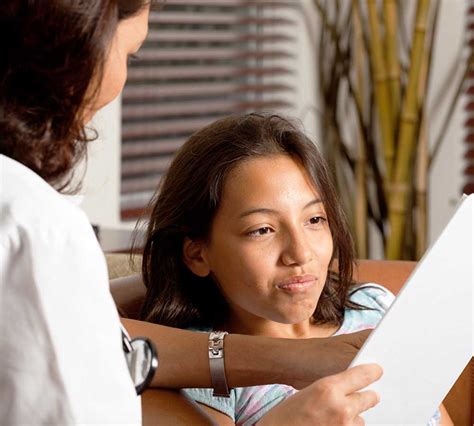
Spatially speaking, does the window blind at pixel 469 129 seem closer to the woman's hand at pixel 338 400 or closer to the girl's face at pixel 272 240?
the girl's face at pixel 272 240

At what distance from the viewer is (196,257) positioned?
1.54 metres

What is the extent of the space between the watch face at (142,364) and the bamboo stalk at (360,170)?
99.7 inches

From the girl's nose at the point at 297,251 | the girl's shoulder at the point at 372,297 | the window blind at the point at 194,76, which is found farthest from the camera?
the window blind at the point at 194,76

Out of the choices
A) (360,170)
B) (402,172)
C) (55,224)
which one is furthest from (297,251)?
(360,170)

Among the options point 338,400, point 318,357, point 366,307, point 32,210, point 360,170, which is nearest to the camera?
point 32,210

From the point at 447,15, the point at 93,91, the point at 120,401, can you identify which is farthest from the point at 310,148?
the point at 447,15

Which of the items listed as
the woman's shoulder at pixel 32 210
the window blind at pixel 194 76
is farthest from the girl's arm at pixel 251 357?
the window blind at pixel 194 76

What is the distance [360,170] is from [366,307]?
72.2 inches

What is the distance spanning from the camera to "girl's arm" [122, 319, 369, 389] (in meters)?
1.24

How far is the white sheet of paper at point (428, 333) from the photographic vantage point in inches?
43.6

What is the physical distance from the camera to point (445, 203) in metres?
3.49

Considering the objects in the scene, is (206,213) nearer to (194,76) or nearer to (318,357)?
(318,357)

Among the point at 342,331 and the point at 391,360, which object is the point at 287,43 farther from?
the point at 391,360

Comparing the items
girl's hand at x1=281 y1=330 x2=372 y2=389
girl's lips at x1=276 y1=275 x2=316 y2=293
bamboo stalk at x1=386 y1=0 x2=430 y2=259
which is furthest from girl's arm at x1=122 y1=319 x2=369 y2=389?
bamboo stalk at x1=386 y1=0 x2=430 y2=259
